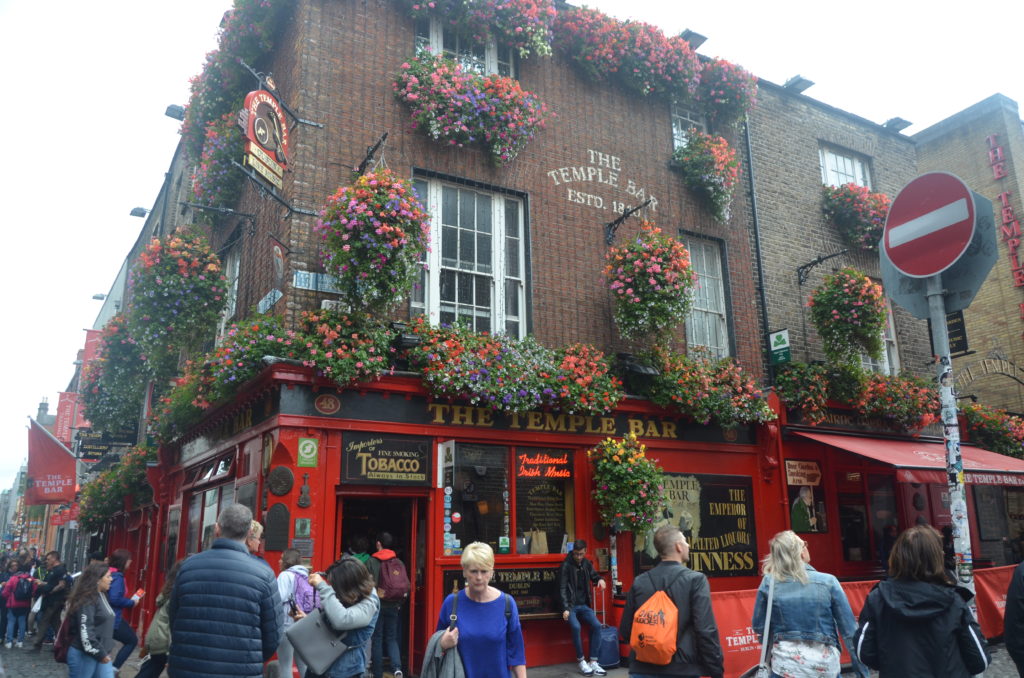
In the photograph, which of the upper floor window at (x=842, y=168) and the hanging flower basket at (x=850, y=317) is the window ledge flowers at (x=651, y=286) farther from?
the upper floor window at (x=842, y=168)

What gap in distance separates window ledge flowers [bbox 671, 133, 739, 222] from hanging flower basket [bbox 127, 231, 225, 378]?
831 cm

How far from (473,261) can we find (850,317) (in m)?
7.05

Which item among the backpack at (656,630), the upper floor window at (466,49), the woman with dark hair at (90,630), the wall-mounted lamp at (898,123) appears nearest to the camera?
the backpack at (656,630)

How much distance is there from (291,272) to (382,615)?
14.8 feet

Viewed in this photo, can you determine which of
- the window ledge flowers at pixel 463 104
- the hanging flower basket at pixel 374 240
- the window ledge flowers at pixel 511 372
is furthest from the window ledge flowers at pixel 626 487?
the window ledge flowers at pixel 463 104

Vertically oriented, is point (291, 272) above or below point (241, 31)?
below

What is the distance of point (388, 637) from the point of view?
9.28m

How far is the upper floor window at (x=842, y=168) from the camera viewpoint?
54.7 feet

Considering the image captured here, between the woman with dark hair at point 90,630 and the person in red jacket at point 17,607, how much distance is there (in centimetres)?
967

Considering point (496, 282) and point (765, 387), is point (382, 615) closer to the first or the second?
point (496, 282)

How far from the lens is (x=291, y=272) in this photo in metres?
9.98

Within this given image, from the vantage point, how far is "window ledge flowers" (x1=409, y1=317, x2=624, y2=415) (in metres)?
9.93

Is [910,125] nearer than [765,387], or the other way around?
[765,387]

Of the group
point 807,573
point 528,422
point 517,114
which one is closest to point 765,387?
point 528,422
